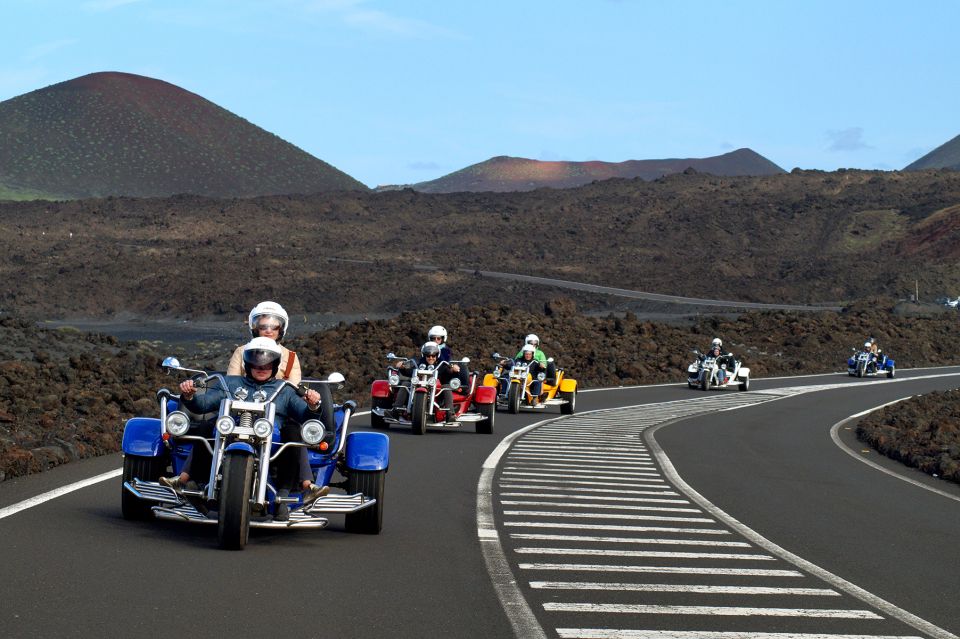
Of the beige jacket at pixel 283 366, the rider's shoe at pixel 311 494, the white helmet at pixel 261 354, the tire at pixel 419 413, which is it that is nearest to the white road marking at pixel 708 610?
the rider's shoe at pixel 311 494

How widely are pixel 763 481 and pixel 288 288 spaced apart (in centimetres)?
8351

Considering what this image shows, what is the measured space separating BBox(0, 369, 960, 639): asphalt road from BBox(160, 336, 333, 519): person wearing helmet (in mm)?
479

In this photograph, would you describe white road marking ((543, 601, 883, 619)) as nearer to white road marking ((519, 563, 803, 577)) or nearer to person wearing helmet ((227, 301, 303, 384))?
white road marking ((519, 563, 803, 577))

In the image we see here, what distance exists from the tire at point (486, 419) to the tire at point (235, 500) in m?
13.1

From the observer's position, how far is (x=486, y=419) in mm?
22891

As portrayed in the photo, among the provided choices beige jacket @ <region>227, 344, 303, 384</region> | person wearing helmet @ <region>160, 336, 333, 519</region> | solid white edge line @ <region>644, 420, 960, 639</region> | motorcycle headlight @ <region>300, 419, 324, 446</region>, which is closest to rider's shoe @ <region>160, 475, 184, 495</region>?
person wearing helmet @ <region>160, 336, 333, 519</region>

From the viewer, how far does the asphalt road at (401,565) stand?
25.6ft

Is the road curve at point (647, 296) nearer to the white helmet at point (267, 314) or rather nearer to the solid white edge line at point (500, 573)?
the solid white edge line at point (500, 573)

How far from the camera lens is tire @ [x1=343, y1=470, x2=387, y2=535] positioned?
11148mm

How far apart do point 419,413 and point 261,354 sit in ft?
37.3

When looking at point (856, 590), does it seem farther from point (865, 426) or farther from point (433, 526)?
point (865, 426)

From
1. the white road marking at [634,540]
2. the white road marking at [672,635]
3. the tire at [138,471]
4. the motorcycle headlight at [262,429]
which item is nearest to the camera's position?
the white road marking at [672,635]

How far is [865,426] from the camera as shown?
2891 cm

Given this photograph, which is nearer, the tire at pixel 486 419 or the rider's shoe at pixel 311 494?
the rider's shoe at pixel 311 494
